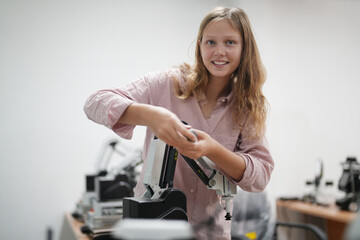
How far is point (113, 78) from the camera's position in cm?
333

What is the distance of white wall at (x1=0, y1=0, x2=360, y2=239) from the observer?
304 cm

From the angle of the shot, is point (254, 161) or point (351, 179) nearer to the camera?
point (254, 161)

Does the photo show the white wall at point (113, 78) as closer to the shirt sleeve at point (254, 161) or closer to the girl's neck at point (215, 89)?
the girl's neck at point (215, 89)

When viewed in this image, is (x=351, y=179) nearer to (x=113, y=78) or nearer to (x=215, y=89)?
(x=215, y=89)

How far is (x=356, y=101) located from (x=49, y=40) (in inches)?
122

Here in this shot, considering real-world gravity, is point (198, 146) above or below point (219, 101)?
below

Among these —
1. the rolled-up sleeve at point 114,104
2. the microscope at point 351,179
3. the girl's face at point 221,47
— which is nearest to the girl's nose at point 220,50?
A: the girl's face at point 221,47

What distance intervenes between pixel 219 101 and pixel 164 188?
40cm

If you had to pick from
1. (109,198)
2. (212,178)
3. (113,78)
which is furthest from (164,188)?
(113,78)

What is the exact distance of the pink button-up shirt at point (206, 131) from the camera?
1.15 meters

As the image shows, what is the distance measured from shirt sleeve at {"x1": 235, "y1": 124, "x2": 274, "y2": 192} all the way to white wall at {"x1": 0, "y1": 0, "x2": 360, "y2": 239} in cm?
212

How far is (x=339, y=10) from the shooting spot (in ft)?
12.7

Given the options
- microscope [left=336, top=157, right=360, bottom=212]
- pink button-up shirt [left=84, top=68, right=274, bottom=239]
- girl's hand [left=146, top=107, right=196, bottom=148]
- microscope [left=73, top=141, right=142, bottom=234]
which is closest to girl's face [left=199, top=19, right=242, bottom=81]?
pink button-up shirt [left=84, top=68, right=274, bottom=239]

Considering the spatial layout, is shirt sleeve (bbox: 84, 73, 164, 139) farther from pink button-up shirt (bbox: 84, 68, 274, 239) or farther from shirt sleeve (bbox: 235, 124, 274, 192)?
shirt sleeve (bbox: 235, 124, 274, 192)
